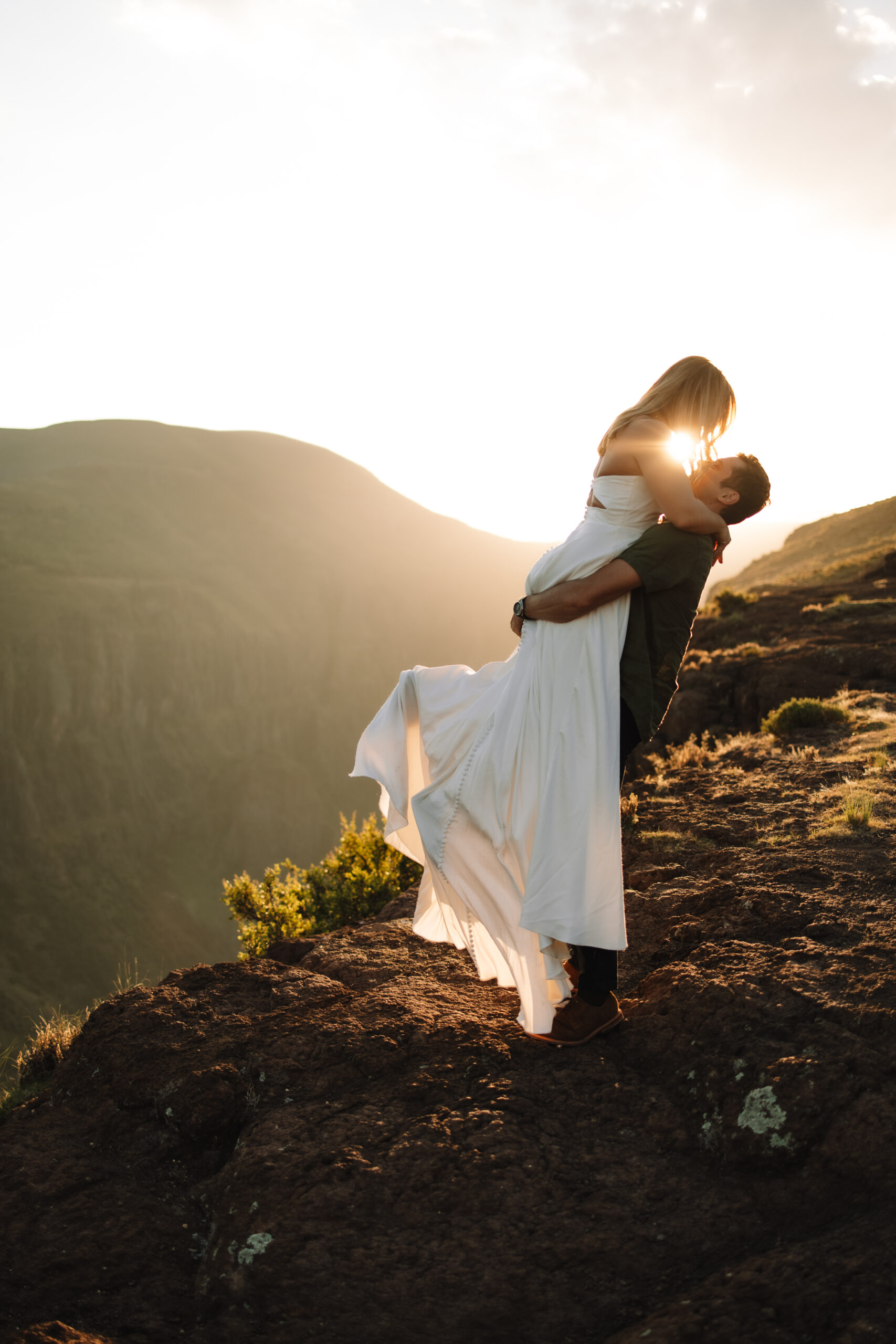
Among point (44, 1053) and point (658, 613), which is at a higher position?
point (658, 613)

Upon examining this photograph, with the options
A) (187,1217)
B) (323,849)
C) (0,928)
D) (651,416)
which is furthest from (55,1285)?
(323,849)

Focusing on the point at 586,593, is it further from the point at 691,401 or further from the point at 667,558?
the point at 691,401

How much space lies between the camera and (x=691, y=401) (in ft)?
7.72

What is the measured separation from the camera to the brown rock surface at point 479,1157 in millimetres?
1663

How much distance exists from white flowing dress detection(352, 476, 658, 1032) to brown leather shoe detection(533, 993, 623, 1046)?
0.21ft

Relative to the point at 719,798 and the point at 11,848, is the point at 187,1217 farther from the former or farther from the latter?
the point at 11,848

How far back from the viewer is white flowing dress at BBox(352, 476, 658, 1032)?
2.33 meters

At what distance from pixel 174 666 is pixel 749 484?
47356 millimetres

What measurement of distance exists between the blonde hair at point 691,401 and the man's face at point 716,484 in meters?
0.11

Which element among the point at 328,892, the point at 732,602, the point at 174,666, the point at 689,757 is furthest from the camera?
the point at 174,666

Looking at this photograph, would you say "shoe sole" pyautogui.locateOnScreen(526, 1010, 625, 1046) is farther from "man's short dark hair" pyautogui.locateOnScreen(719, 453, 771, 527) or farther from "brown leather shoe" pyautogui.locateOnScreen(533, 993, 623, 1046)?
"man's short dark hair" pyautogui.locateOnScreen(719, 453, 771, 527)

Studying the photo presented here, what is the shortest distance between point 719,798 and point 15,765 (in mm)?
40123

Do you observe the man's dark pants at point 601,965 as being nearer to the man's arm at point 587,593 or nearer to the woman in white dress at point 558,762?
the woman in white dress at point 558,762

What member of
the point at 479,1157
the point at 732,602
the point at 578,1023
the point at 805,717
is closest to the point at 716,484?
the point at 578,1023
